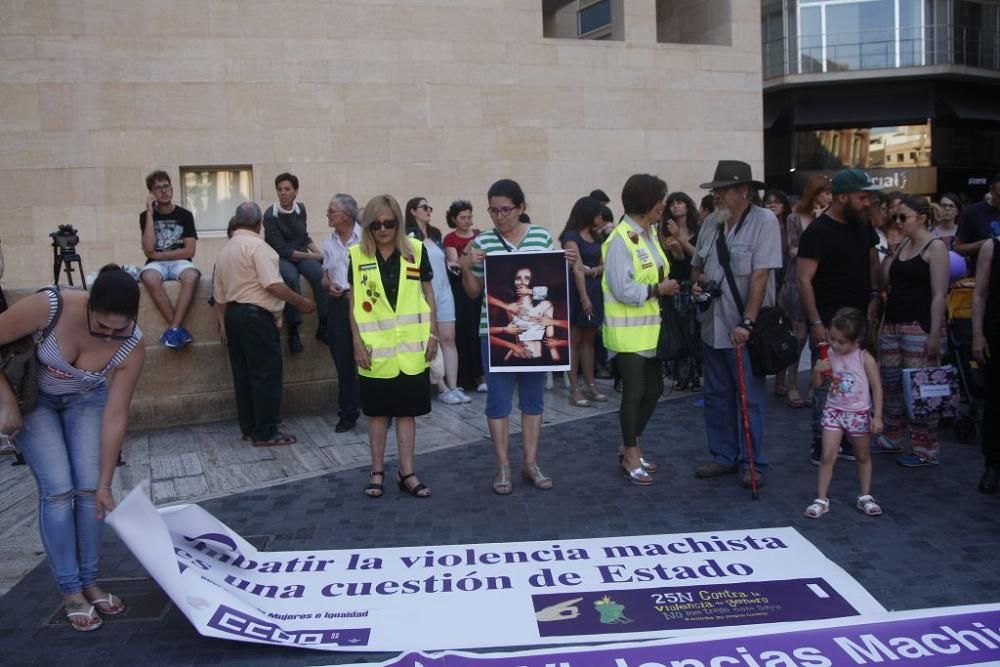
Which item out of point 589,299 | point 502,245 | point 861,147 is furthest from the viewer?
point 861,147

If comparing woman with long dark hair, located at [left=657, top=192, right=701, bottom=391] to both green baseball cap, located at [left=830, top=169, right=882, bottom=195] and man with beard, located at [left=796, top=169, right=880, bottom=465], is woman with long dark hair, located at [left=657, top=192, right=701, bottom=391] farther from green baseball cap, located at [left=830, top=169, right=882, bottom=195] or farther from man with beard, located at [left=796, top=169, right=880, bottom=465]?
green baseball cap, located at [left=830, top=169, right=882, bottom=195]

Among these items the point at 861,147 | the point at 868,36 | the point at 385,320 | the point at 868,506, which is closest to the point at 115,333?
the point at 385,320

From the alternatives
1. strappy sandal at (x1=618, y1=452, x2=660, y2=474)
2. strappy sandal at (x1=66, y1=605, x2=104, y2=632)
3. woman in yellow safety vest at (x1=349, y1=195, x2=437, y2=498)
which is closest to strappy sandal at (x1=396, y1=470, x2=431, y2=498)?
woman in yellow safety vest at (x1=349, y1=195, x2=437, y2=498)

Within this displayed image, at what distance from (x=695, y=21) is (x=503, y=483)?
1460 centimetres

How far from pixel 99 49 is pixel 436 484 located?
1035 cm

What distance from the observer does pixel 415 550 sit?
17.1 feet

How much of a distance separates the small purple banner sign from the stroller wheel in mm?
3478

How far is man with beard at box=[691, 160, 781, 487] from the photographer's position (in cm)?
617

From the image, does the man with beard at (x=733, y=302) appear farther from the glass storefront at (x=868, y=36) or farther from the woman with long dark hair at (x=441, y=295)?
the glass storefront at (x=868, y=36)

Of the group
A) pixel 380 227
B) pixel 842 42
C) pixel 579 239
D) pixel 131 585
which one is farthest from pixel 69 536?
pixel 842 42

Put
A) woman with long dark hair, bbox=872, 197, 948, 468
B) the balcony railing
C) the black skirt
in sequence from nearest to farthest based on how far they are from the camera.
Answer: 1. the black skirt
2. woman with long dark hair, bbox=872, 197, 948, 468
3. the balcony railing

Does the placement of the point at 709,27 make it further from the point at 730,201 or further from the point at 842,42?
the point at 842,42

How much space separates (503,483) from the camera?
20.8ft

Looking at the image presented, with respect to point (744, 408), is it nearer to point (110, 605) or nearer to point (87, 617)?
point (110, 605)
